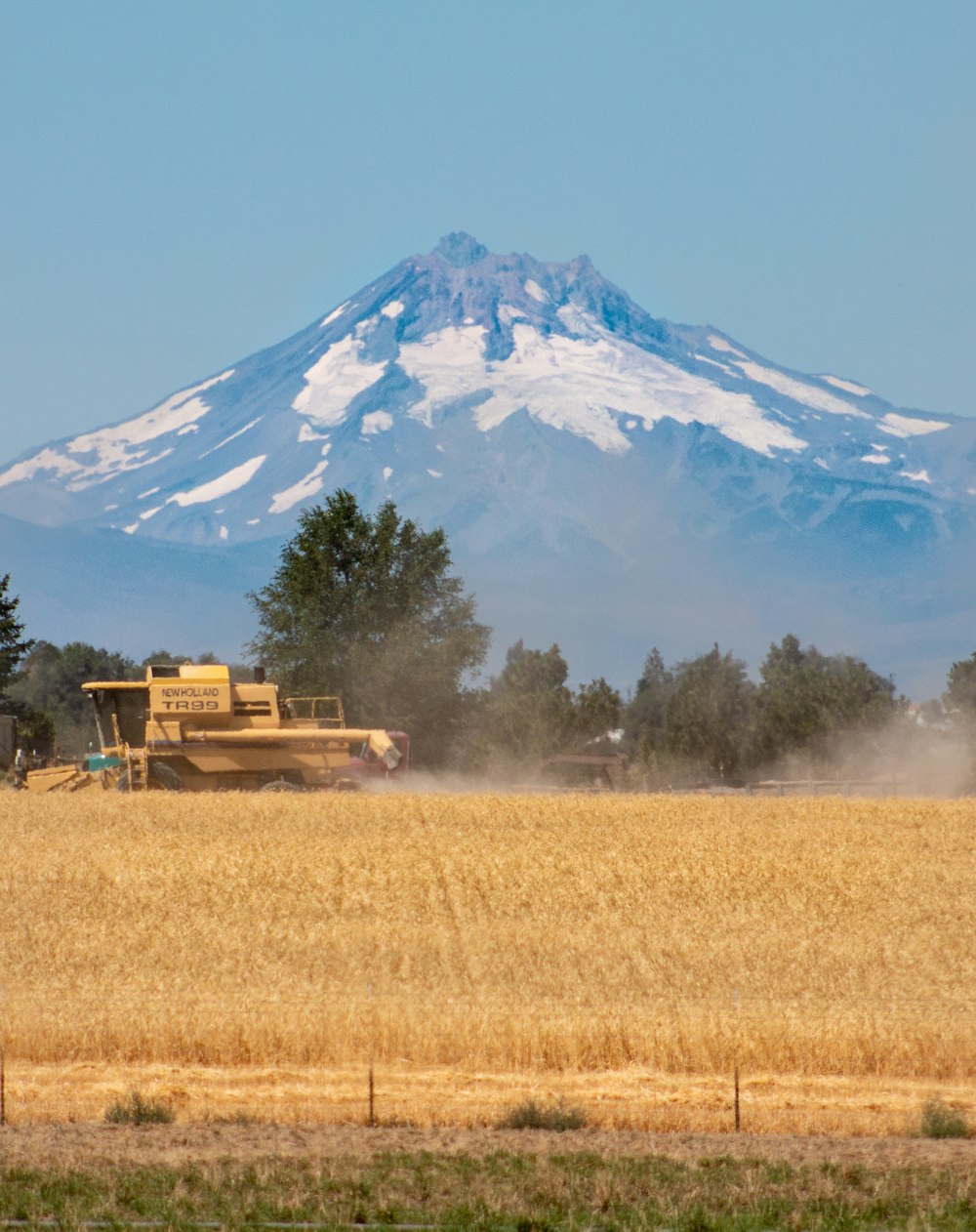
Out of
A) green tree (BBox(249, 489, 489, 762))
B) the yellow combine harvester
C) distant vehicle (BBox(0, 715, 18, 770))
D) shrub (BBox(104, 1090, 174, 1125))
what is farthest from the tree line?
shrub (BBox(104, 1090, 174, 1125))

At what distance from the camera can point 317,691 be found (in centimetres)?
7594

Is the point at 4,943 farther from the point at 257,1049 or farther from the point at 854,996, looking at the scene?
the point at 854,996

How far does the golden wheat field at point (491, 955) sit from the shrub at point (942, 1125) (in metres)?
0.57

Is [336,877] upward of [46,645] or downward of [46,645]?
downward

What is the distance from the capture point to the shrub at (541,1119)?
18172 mm

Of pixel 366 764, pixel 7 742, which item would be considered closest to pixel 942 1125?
pixel 366 764

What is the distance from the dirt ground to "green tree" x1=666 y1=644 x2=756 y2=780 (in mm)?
88684

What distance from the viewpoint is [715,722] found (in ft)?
359

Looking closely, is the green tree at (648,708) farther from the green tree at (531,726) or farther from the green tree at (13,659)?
the green tree at (13,659)

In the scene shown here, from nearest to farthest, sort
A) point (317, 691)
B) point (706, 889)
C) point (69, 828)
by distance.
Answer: point (706, 889) < point (69, 828) < point (317, 691)

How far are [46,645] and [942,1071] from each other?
155 meters

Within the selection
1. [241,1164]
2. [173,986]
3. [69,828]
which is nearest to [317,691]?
[69,828]

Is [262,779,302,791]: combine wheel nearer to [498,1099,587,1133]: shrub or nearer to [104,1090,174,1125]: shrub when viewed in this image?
[104,1090,174,1125]: shrub

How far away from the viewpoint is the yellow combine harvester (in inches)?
1693
